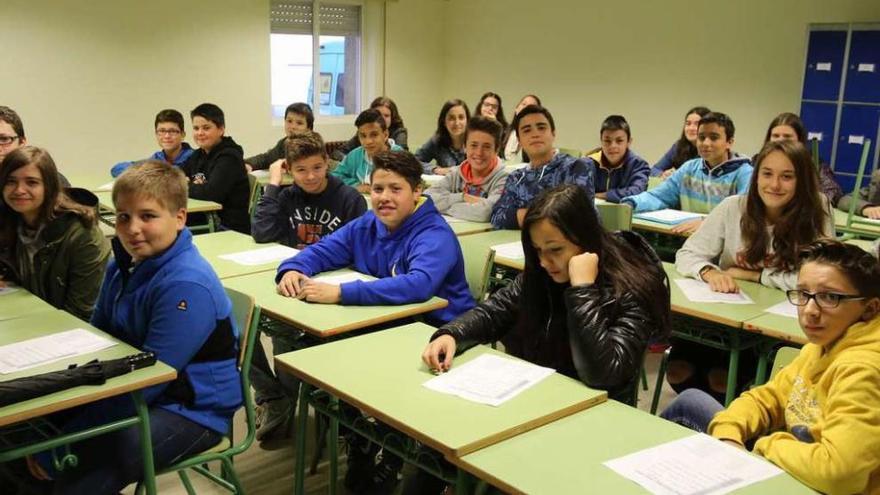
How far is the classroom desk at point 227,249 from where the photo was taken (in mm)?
3303

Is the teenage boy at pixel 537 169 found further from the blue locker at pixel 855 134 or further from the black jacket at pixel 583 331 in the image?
the blue locker at pixel 855 134

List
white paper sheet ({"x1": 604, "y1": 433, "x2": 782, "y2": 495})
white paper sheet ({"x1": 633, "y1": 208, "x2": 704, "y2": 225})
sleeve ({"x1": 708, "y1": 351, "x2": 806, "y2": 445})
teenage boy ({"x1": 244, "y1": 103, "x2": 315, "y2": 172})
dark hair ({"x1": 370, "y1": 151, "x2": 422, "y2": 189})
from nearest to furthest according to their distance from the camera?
white paper sheet ({"x1": 604, "y1": 433, "x2": 782, "y2": 495}) → sleeve ({"x1": 708, "y1": 351, "x2": 806, "y2": 445}) → dark hair ({"x1": 370, "y1": 151, "x2": 422, "y2": 189}) → white paper sheet ({"x1": 633, "y1": 208, "x2": 704, "y2": 225}) → teenage boy ({"x1": 244, "y1": 103, "x2": 315, "y2": 172})

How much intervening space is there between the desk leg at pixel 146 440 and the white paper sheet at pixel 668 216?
313 centimetres

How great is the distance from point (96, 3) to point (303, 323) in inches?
232

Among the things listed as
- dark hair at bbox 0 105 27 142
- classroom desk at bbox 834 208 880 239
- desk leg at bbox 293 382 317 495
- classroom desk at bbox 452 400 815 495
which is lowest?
desk leg at bbox 293 382 317 495

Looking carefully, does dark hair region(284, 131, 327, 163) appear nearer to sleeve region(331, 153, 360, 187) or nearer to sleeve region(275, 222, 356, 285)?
sleeve region(275, 222, 356, 285)

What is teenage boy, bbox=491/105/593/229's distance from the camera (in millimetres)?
4121

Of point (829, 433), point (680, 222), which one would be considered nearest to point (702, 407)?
point (829, 433)

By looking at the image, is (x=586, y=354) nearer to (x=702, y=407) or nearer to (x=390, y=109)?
(x=702, y=407)

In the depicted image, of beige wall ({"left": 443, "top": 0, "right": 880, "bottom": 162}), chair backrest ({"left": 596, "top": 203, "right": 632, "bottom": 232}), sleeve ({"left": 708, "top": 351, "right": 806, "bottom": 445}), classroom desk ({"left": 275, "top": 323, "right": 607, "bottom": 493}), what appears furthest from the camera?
beige wall ({"left": 443, "top": 0, "right": 880, "bottom": 162})

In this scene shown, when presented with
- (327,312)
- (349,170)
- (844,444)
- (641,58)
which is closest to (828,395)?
(844,444)

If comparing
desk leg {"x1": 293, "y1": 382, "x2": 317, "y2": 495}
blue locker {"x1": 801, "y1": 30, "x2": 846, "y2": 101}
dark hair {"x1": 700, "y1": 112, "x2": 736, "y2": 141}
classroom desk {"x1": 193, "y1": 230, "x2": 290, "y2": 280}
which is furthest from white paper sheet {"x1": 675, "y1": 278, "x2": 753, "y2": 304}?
blue locker {"x1": 801, "y1": 30, "x2": 846, "y2": 101}

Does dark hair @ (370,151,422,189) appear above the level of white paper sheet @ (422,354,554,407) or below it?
above

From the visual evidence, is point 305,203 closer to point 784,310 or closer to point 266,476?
point 266,476
